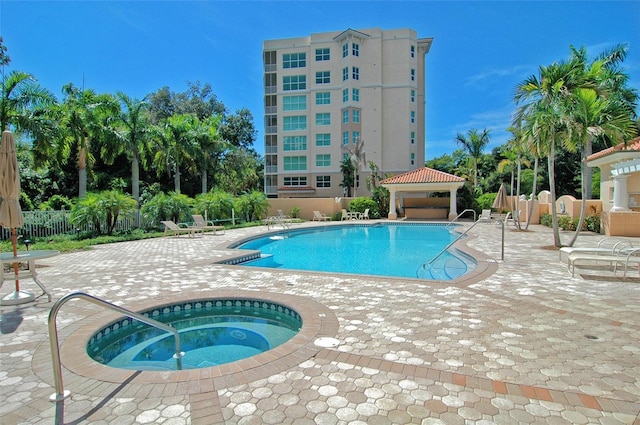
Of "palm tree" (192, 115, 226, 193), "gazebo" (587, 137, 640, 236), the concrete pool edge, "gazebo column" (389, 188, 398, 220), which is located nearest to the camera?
the concrete pool edge

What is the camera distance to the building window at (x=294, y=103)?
42.2m

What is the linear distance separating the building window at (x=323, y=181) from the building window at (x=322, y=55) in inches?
→ 527

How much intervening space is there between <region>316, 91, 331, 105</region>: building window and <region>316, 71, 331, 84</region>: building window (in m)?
1.27

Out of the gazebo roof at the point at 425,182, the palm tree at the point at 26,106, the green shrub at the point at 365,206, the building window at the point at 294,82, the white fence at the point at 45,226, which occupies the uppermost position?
the building window at the point at 294,82

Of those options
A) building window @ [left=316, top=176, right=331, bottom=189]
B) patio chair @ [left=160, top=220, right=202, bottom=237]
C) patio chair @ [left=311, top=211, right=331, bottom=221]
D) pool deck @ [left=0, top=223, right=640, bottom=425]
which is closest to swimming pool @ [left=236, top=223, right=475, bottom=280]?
patio chair @ [left=160, top=220, right=202, bottom=237]

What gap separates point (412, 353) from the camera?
158 inches

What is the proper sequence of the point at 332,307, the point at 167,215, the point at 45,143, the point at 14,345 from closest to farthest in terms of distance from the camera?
the point at 14,345 < the point at 332,307 < the point at 45,143 < the point at 167,215

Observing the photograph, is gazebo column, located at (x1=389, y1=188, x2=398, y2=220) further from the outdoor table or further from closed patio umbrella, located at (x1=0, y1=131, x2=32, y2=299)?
closed patio umbrella, located at (x1=0, y1=131, x2=32, y2=299)

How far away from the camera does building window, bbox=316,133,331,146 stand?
41.3m

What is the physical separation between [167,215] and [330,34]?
3059 cm

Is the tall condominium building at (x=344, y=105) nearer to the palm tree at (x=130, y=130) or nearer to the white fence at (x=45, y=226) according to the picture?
the palm tree at (x=130, y=130)

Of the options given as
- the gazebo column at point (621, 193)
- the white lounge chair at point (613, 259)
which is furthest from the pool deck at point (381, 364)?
the gazebo column at point (621, 193)

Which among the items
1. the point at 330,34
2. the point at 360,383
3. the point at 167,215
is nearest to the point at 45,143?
the point at 167,215

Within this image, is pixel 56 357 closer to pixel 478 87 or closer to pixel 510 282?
pixel 510 282
